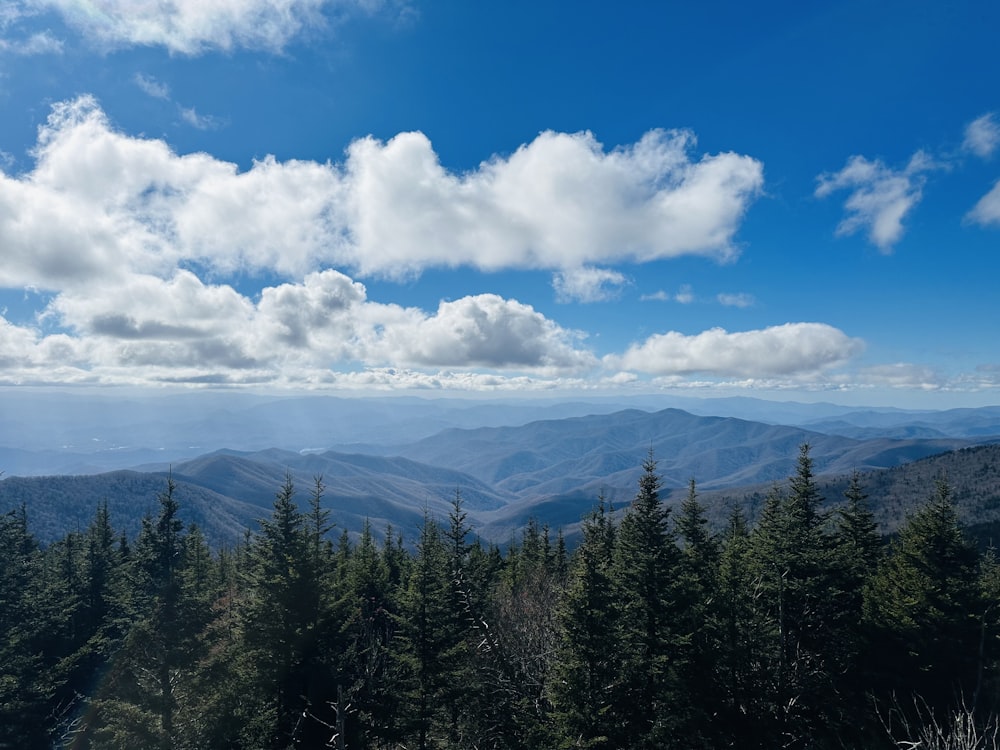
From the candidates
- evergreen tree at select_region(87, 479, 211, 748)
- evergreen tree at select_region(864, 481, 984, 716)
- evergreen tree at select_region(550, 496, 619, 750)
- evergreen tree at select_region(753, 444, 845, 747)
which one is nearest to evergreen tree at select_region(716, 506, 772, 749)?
evergreen tree at select_region(753, 444, 845, 747)

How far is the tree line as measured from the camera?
21.0 metres

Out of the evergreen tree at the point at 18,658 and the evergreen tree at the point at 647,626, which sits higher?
the evergreen tree at the point at 647,626

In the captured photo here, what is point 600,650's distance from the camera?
2061 cm

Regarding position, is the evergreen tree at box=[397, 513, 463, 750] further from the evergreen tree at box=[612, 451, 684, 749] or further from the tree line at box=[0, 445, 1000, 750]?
the evergreen tree at box=[612, 451, 684, 749]

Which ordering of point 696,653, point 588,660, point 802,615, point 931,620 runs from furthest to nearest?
point 802,615
point 931,620
point 696,653
point 588,660

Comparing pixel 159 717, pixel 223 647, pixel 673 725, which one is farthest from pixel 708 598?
pixel 159 717

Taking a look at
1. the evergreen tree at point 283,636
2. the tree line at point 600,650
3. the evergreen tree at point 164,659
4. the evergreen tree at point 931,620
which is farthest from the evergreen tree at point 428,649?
the evergreen tree at point 931,620

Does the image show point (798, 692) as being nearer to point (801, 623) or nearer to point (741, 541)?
A: point (801, 623)

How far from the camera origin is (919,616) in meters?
26.1

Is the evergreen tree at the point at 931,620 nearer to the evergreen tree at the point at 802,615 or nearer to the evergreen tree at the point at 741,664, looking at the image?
the evergreen tree at the point at 802,615

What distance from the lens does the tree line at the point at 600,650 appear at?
2095cm

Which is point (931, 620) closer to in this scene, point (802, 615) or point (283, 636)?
point (802, 615)

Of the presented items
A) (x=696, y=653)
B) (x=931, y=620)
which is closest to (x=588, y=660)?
(x=696, y=653)

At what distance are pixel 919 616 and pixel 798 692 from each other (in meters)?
8.27
